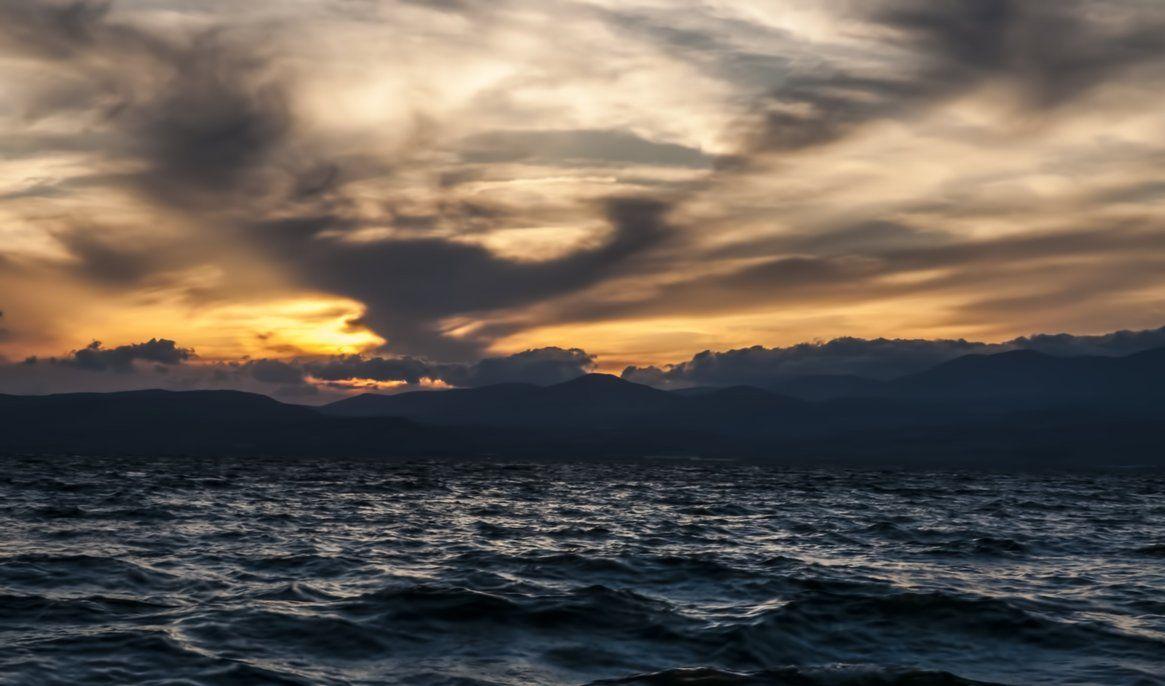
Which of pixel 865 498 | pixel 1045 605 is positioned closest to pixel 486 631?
pixel 1045 605

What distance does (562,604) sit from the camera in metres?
21.8

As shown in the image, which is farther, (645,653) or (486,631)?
(486,631)

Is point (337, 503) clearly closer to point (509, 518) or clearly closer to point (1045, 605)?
point (509, 518)

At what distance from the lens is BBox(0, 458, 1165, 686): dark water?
637 inches

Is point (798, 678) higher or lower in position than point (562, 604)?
higher

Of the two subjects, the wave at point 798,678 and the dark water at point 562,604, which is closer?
the wave at point 798,678

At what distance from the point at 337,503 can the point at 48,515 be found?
64.9 feet

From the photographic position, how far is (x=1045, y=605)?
22.9 meters

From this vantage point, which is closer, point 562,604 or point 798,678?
point 798,678

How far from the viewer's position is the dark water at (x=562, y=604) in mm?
16188

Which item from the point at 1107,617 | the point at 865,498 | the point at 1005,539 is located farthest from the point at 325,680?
the point at 865,498

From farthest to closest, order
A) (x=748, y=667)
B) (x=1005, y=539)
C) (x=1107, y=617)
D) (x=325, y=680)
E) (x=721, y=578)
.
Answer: (x=1005, y=539), (x=721, y=578), (x=1107, y=617), (x=748, y=667), (x=325, y=680)

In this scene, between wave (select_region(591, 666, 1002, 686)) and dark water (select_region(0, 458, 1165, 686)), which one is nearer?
wave (select_region(591, 666, 1002, 686))

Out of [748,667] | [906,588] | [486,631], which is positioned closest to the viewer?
[748,667]
